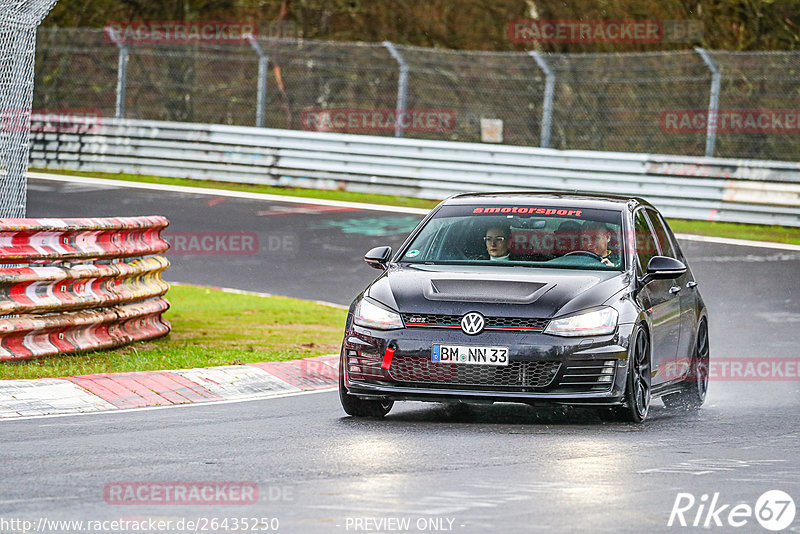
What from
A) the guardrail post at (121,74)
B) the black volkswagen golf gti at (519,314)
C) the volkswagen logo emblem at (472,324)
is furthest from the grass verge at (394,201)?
the volkswagen logo emblem at (472,324)

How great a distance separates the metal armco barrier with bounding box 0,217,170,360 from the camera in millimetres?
11344

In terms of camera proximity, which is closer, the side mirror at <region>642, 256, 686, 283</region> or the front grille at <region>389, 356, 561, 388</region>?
the front grille at <region>389, 356, 561, 388</region>

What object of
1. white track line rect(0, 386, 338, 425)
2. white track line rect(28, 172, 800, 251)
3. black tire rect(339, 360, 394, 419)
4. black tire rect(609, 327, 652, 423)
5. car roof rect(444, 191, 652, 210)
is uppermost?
car roof rect(444, 191, 652, 210)

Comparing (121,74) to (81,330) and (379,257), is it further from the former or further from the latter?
(379,257)

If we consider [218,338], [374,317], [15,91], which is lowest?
[218,338]

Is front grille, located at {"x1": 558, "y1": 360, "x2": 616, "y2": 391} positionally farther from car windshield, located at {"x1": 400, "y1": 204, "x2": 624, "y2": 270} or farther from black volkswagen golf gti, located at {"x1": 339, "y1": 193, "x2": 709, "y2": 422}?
car windshield, located at {"x1": 400, "y1": 204, "x2": 624, "y2": 270}

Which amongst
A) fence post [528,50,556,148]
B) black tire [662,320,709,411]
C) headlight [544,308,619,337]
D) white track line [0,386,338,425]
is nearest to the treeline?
fence post [528,50,556,148]

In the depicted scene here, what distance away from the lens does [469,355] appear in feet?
30.7

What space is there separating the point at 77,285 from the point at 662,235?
4.53 m

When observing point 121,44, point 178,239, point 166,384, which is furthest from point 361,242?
point 166,384

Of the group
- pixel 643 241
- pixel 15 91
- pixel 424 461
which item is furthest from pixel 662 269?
pixel 15 91

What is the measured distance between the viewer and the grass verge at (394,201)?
75.3 feet

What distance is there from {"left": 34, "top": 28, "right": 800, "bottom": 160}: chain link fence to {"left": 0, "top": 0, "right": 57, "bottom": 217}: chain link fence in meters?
14.3

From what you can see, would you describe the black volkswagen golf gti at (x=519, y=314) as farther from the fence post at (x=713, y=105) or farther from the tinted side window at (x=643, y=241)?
the fence post at (x=713, y=105)
